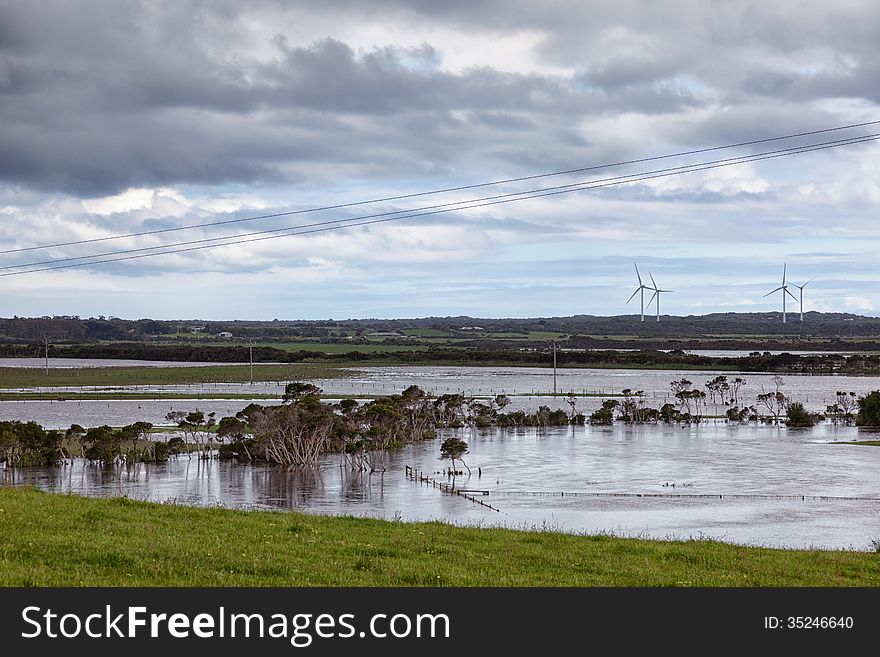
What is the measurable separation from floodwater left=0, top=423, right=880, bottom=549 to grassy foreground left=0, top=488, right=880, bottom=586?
23.7ft

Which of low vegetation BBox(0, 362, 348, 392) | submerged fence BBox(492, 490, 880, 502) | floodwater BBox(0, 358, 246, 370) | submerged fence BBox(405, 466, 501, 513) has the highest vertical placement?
floodwater BBox(0, 358, 246, 370)

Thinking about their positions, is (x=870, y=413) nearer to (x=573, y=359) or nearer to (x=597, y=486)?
(x=597, y=486)

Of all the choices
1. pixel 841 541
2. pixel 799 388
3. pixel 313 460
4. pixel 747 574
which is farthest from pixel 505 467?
pixel 799 388

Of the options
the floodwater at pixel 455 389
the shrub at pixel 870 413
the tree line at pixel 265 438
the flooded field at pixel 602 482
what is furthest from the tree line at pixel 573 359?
the tree line at pixel 265 438

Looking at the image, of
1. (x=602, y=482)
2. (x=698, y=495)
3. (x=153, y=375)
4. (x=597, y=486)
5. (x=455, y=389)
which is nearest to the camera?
(x=698, y=495)

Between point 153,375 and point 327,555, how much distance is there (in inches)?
5067

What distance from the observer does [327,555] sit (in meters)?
15.1

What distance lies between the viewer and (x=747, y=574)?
1501cm

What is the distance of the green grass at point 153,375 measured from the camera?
12438 centimetres

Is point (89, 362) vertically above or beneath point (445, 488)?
above

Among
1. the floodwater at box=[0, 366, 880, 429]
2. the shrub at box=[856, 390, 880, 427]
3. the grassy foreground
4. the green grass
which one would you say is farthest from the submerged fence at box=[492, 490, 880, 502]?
the green grass

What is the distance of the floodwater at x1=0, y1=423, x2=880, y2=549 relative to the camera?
31031 millimetres

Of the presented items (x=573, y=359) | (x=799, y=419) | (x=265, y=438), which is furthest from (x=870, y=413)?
(x=573, y=359)

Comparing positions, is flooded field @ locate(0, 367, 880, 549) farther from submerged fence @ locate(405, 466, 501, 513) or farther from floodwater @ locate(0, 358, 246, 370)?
floodwater @ locate(0, 358, 246, 370)
